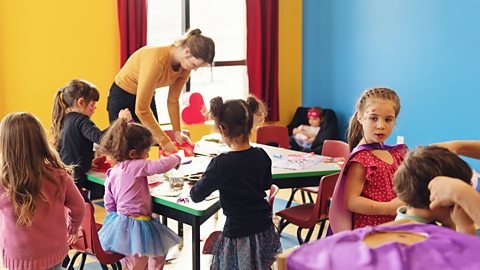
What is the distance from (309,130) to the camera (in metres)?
6.26

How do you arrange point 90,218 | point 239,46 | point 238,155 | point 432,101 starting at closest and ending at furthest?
point 238,155 → point 90,218 → point 432,101 → point 239,46

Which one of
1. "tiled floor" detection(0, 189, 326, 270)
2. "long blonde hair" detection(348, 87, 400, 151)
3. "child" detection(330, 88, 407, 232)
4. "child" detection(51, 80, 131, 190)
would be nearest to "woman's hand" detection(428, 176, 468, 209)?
"child" detection(330, 88, 407, 232)

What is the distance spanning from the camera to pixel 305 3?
21.9 feet

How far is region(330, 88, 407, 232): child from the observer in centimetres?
200

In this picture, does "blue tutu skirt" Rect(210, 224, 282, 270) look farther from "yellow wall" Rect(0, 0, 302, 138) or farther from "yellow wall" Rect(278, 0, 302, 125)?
"yellow wall" Rect(278, 0, 302, 125)

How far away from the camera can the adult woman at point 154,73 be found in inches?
125

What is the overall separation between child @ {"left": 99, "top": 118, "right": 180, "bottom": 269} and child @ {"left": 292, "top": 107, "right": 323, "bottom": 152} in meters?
3.58

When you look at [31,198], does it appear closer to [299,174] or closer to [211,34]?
[299,174]

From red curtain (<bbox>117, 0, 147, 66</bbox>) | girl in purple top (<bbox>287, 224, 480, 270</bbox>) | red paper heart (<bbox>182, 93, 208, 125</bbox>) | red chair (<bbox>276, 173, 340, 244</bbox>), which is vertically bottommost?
red chair (<bbox>276, 173, 340, 244</bbox>)

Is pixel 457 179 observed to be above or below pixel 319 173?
above

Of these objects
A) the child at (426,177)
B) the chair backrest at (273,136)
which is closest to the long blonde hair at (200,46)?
the chair backrest at (273,136)

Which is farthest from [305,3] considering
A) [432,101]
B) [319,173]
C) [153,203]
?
[153,203]

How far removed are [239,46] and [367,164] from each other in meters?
4.51

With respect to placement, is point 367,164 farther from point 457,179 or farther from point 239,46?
point 239,46
